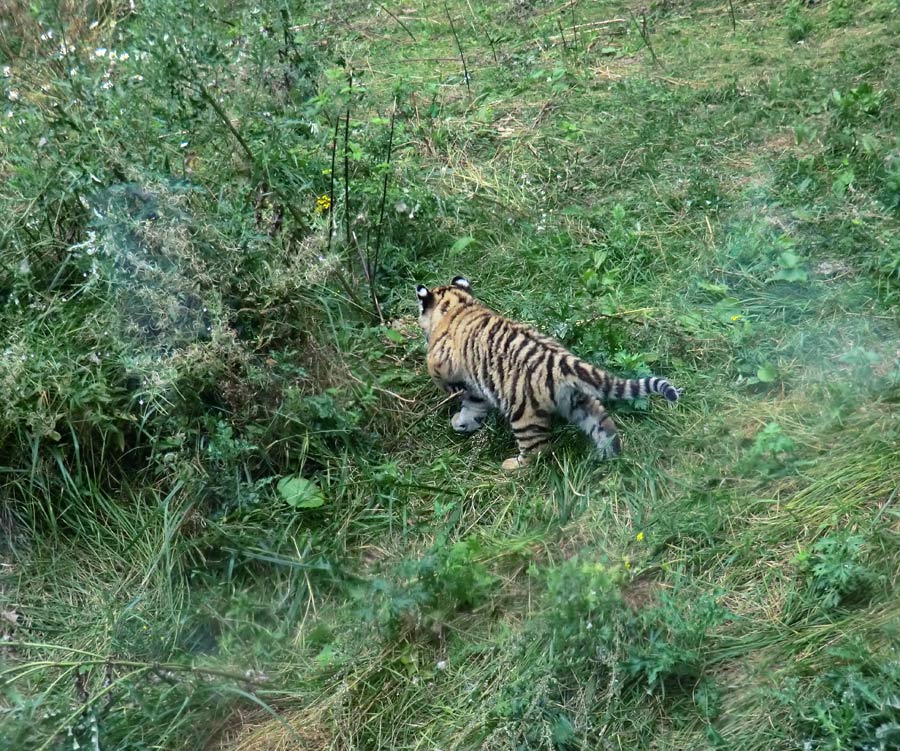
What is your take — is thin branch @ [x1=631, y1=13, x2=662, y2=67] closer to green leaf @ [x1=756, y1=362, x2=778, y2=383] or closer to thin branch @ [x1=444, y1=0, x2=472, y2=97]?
thin branch @ [x1=444, y1=0, x2=472, y2=97]

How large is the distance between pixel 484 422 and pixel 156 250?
6.82 feet

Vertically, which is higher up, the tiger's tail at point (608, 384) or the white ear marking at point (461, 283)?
the white ear marking at point (461, 283)

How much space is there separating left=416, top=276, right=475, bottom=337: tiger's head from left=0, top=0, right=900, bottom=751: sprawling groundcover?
0.26 metres

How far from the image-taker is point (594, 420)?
4.88m

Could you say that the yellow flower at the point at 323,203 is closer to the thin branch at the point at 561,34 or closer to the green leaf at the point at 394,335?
the green leaf at the point at 394,335

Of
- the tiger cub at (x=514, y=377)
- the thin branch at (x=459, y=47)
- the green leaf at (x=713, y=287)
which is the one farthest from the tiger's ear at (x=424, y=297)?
the thin branch at (x=459, y=47)

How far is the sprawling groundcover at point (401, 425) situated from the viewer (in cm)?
388

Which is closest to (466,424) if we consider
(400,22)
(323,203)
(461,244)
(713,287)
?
(461,244)

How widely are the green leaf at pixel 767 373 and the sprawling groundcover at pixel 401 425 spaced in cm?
3

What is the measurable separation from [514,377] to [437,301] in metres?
0.90

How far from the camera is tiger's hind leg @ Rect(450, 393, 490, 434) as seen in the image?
537 cm

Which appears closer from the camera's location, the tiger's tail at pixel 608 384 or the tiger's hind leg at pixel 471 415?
the tiger's tail at pixel 608 384

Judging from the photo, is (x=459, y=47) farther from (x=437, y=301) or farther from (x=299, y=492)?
(x=299, y=492)

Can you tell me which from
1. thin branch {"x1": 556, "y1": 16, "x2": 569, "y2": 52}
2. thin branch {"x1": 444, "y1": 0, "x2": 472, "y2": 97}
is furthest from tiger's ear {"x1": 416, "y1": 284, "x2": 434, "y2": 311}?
thin branch {"x1": 556, "y1": 16, "x2": 569, "y2": 52}
